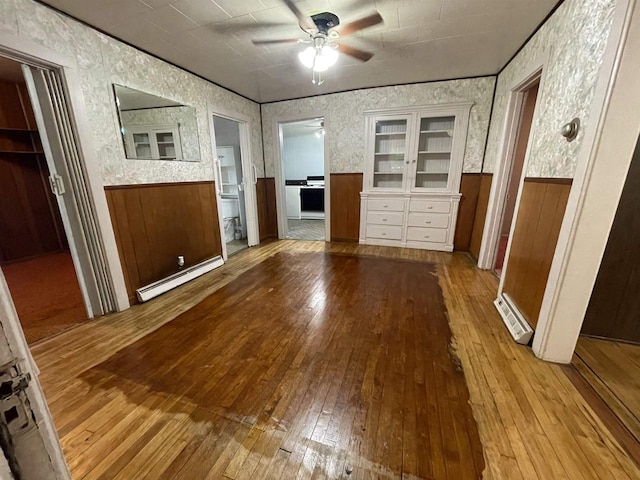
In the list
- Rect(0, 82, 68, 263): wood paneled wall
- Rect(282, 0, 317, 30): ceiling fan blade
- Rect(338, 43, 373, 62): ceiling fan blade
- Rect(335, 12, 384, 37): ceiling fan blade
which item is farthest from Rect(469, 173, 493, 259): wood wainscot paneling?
Rect(0, 82, 68, 263): wood paneled wall

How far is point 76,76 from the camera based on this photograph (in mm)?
1945

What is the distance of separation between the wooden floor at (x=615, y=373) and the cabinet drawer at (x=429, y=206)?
2262mm

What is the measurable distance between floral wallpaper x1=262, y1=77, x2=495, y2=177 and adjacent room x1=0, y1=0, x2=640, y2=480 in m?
0.04

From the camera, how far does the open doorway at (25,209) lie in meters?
3.05

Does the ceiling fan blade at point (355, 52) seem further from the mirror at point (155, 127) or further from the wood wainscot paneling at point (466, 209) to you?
the wood wainscot paneling at point (466, 209)

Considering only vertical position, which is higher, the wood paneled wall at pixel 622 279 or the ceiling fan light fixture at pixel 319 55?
the ceiling fan light fixture at pixel 319 55

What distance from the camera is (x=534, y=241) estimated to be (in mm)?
1929

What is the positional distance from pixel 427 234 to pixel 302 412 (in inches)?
130

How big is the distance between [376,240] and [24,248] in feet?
17.2

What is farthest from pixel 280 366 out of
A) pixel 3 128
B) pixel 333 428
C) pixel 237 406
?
pixel 3 128

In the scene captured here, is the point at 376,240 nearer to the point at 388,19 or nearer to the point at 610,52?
the point at 388,19

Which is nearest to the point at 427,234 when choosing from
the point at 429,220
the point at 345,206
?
the point at 429,220

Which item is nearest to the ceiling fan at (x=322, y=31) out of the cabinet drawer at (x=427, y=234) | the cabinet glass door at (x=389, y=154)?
the cabinet glass door at (x=389, y=154)

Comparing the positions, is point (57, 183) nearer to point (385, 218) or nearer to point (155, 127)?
point (155, 127)
